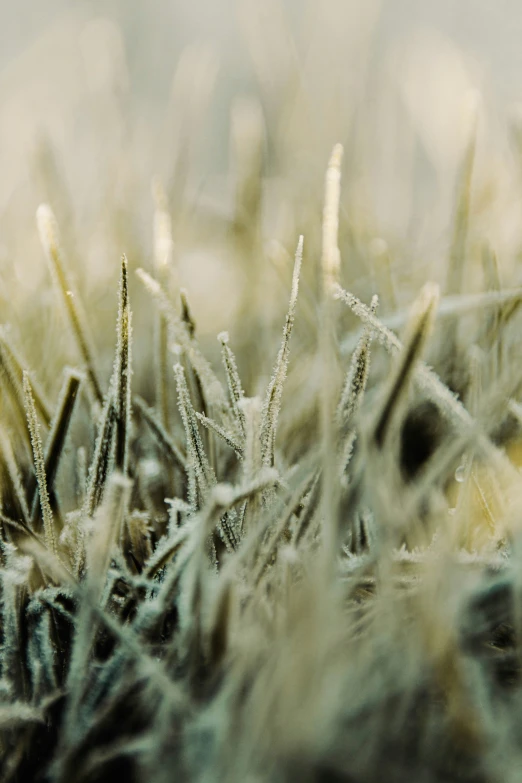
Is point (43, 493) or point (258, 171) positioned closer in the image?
point (43, 493)

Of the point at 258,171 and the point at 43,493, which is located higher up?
the point at 258,171

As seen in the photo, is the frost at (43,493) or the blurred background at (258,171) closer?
the frost at (43,493)

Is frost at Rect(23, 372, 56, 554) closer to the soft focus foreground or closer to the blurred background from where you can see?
the soft focus foreground

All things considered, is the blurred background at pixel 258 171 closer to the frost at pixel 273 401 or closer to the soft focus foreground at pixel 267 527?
the soft focus foreground at pixel 267 527

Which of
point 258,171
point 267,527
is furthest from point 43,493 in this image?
point 258,171

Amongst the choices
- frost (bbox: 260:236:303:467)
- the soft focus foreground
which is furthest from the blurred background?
frost (bbox: 260:236:303:467)

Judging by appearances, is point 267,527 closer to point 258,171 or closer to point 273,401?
point 273,401

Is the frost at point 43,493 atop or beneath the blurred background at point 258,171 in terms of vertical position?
beneath

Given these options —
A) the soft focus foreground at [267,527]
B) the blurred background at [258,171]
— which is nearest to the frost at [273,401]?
the soft focus foreground at [267,527]

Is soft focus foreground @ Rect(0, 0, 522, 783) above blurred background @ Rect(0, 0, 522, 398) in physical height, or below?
below

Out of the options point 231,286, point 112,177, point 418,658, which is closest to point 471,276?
point 231,286
